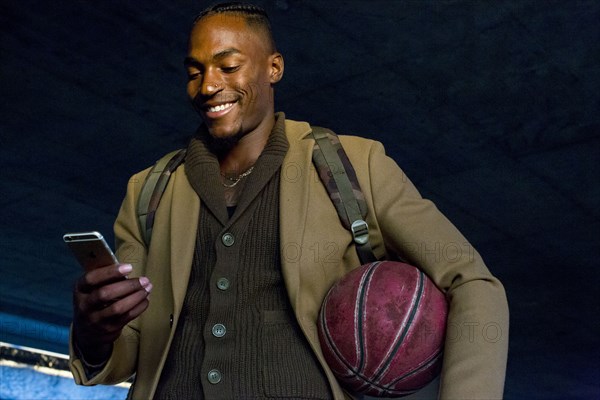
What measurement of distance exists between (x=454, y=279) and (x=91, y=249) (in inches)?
37.4

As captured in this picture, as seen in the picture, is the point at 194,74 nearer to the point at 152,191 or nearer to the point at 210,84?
the point at 210,84

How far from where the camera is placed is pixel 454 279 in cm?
231

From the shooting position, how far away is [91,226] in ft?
34.8

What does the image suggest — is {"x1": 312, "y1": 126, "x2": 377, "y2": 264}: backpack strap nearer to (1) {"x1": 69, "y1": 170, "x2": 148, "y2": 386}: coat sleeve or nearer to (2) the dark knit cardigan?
(2) the dark knit cardigan

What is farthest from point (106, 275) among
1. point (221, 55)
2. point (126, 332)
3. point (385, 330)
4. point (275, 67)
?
point (275, 67)

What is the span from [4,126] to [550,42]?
4831 millimetres

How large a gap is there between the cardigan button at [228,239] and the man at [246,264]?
0.04 feet

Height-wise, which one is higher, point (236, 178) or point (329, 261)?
point (236, 178)

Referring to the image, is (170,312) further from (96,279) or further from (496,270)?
(496,270)

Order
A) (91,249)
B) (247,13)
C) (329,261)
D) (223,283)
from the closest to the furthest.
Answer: (91,249) < (223,283) < (329,261) < (247,13)

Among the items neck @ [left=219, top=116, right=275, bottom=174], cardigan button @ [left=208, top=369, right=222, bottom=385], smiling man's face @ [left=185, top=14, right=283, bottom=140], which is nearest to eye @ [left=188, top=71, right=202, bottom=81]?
smiling man's face @ [left=185, top=14, right=283, bottom=140]

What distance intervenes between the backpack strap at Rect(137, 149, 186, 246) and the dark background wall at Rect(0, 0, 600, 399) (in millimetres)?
3584

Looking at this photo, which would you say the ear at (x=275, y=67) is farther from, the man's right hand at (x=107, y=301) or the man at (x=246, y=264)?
the man's right hand at (x=107, y=301)

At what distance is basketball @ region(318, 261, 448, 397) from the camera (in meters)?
2.19
